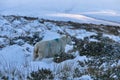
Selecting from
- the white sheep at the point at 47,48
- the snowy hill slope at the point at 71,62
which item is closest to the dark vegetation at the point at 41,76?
the snowy hill slope at the point at 71,62

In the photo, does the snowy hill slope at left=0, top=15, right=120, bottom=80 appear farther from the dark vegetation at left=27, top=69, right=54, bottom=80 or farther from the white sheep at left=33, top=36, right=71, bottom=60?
the white sheep at left=33, top=36, right=71, bottom=60

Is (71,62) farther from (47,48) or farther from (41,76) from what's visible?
(47,48)

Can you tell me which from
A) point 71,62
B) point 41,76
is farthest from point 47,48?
point 41,76

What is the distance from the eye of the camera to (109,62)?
903 centimetres

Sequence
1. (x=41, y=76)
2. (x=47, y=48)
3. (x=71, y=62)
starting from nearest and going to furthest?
(x=41, y=76), (x=71, y=62), (x=47, y=48)

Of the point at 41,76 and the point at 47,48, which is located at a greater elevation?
the point at 41,76

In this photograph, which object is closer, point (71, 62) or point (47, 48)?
point (71, 62)

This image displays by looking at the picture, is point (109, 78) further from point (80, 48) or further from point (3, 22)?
point (3, 22)

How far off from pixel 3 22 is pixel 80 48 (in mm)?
13792

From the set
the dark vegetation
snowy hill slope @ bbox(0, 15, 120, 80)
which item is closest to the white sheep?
snowy hill slope @ bbox(0, 15, 120, 80)

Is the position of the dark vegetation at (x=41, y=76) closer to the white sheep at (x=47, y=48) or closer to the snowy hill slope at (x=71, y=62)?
the snowy hill slope at (x=71, y=62)

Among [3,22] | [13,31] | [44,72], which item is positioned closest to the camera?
[44,72]

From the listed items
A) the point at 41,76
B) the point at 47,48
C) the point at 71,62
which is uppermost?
the point at 41,76

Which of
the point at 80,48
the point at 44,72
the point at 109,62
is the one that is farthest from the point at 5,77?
the point at 80,48
